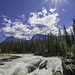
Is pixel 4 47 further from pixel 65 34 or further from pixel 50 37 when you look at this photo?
pixel 65 34

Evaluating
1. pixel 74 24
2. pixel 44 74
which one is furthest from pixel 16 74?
pixel 74 24

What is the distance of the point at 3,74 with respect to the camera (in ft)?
36.9

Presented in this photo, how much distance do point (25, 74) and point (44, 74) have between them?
11.3ft

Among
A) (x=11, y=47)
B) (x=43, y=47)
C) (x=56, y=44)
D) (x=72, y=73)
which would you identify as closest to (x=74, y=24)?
(x=56, y=44)

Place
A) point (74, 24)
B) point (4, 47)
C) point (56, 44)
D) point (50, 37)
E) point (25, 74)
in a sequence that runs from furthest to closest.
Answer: point (4, 47) → point (50, 37) → point (56, 44) → point (74, 24) → point (25, 74)

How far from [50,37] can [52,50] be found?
10.6m

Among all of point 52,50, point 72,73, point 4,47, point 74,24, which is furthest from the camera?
point 4,47

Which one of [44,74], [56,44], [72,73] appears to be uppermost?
[56,44]

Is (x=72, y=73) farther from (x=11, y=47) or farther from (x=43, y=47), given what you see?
(x=11, y=47)

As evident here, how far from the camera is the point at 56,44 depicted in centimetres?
4725

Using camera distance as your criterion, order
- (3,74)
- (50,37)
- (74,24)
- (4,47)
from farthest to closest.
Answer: (4,47)
(50,37)
(74,24)
(3,74)

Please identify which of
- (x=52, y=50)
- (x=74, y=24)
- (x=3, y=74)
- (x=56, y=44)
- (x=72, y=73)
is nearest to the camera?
(x=72, y=73)

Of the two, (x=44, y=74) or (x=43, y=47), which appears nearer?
(x=44, y=74)

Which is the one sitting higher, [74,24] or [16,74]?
[74,24]
